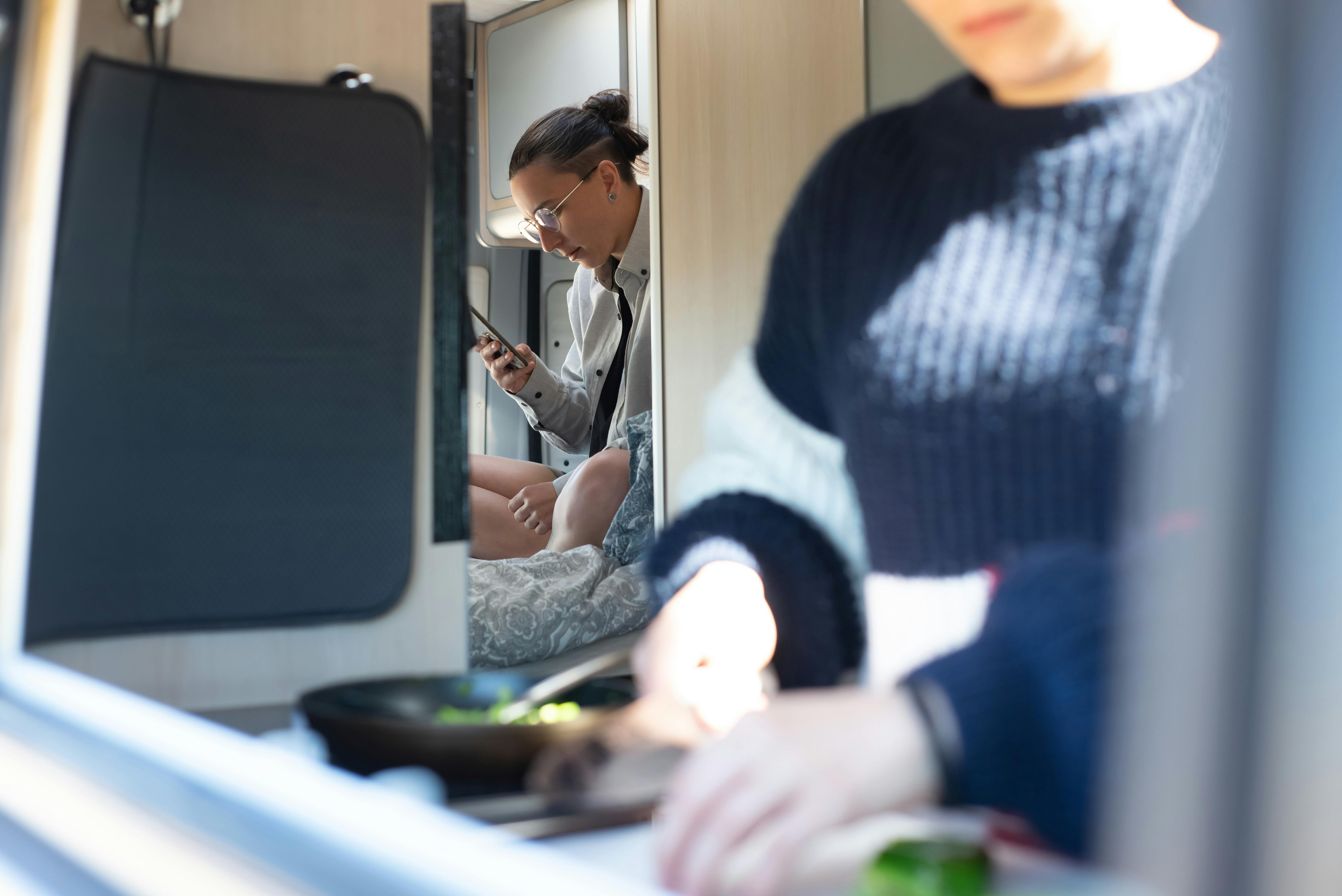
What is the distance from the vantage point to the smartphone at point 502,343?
1.52m

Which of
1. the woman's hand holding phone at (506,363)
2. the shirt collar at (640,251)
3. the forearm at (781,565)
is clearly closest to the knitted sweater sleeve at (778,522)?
the forearm at (781,565)

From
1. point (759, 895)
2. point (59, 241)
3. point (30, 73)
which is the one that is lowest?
point (759, 895)

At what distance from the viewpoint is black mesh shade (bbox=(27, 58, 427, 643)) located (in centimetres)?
52

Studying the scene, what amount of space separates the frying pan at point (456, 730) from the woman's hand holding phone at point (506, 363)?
3.45 ft

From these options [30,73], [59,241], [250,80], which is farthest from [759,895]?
[30,73]

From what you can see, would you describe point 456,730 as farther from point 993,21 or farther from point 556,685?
point 993,21

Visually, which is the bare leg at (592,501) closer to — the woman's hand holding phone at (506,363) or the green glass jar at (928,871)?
the green glass jar at (928,871)

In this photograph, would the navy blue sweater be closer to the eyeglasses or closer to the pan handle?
the pan handle

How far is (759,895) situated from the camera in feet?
0.80

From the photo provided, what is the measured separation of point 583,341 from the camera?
1.02 metres

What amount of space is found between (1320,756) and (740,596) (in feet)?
0.72

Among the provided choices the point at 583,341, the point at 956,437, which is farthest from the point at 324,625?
the point at 583,341

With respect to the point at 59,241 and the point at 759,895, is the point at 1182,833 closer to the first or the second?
the point at 759,895

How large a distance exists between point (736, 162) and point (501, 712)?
294 mm
